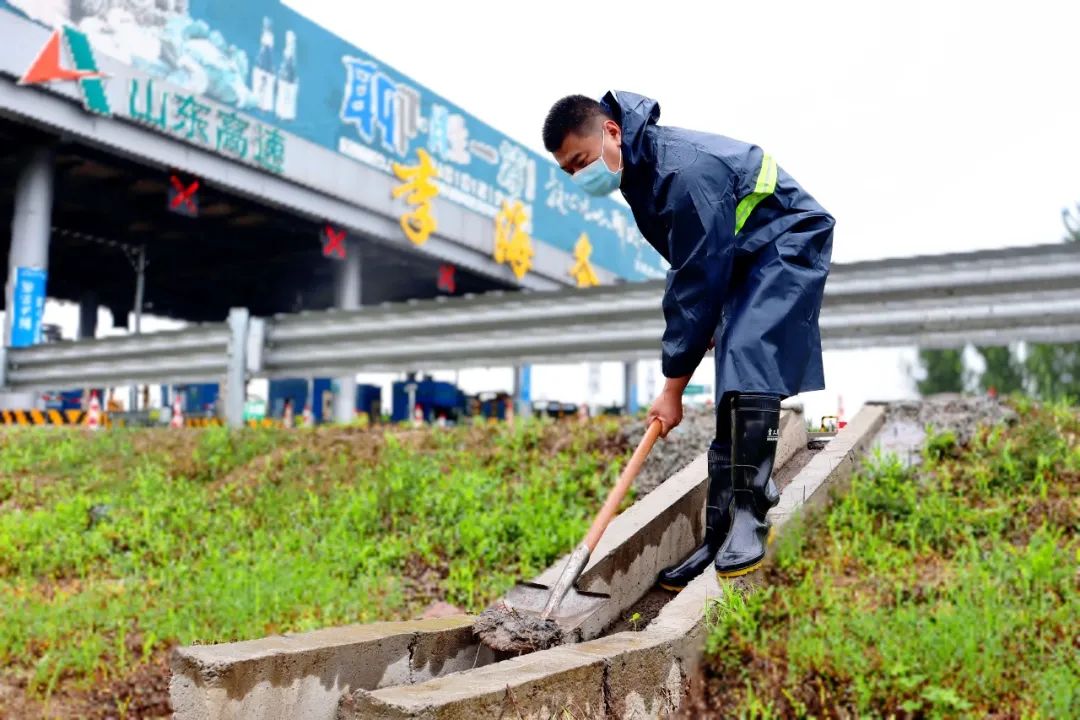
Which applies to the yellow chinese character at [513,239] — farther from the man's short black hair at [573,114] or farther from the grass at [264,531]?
the man's short black hair at [573,114]

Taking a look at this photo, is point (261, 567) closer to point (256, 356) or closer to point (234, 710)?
point (234, 710)

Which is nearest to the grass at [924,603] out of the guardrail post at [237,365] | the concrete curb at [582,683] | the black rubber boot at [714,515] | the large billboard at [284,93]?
the concrete curb at [582,683]

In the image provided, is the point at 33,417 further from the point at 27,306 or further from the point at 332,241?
the point at 332,241

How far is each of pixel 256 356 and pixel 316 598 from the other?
12.0 feet

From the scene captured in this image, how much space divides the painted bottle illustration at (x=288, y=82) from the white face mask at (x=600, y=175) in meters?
16.7

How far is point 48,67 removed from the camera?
14000 millimetres

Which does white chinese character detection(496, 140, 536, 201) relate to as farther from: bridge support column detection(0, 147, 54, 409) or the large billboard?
bridge support column detection(0, 147, 54, 409)

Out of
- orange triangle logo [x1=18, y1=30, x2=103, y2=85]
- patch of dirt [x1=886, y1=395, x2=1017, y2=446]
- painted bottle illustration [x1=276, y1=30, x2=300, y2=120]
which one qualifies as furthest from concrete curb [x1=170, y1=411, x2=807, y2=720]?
painted bottle illustration [x1=276, y1=30, x2=300, y2=120]

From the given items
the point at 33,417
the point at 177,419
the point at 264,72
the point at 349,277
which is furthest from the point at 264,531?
the point at 349,277

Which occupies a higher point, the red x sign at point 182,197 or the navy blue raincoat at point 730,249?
the red x sign at point 182,197

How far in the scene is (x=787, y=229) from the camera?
118 inches

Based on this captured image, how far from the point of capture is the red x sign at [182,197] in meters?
17.1

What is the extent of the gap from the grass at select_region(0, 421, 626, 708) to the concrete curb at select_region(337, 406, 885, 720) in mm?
1448

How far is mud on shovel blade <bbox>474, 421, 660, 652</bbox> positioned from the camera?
2746 mm
